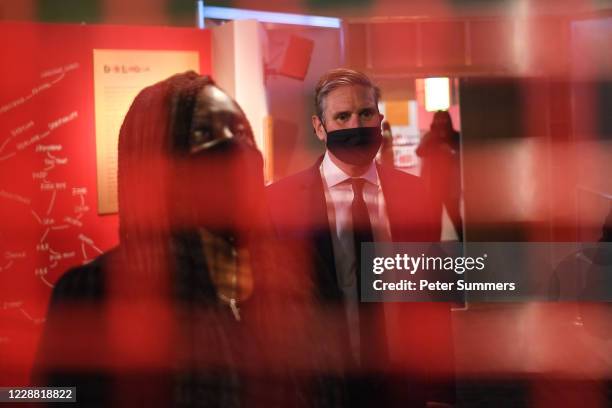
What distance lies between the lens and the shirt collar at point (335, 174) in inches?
86.1

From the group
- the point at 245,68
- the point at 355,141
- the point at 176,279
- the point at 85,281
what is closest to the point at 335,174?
the point at 355,141

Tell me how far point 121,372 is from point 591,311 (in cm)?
134

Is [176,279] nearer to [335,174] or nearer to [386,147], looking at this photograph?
[335,174]

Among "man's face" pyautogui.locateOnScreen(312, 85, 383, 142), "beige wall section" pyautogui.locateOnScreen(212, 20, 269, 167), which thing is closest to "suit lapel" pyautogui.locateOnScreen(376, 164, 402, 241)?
"man's face" pyautogui.locateOnScreen(312, 85, 383, 142)

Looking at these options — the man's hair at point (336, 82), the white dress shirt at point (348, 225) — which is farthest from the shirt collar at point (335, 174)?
the man's hair at point (336, 82)

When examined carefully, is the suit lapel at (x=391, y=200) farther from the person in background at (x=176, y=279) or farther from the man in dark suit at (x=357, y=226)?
the person in background at (x=176, y=279)

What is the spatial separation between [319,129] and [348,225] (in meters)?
0.29

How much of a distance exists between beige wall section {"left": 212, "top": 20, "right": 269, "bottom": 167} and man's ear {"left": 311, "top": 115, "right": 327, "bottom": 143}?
0.14 meters

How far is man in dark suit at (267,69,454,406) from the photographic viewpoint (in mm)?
2168

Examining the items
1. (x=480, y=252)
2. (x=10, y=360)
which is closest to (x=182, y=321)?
(x=10, y=360)

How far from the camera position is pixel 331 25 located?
2217 mm

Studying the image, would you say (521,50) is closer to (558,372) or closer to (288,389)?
(558,372)

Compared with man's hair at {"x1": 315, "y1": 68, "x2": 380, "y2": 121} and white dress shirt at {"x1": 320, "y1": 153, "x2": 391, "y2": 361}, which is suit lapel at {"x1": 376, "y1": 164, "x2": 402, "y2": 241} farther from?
man's hair at {"x1": 315, "y1": 68, "x2": 380, "y2": 121}

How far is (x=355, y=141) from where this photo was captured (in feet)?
7.12
